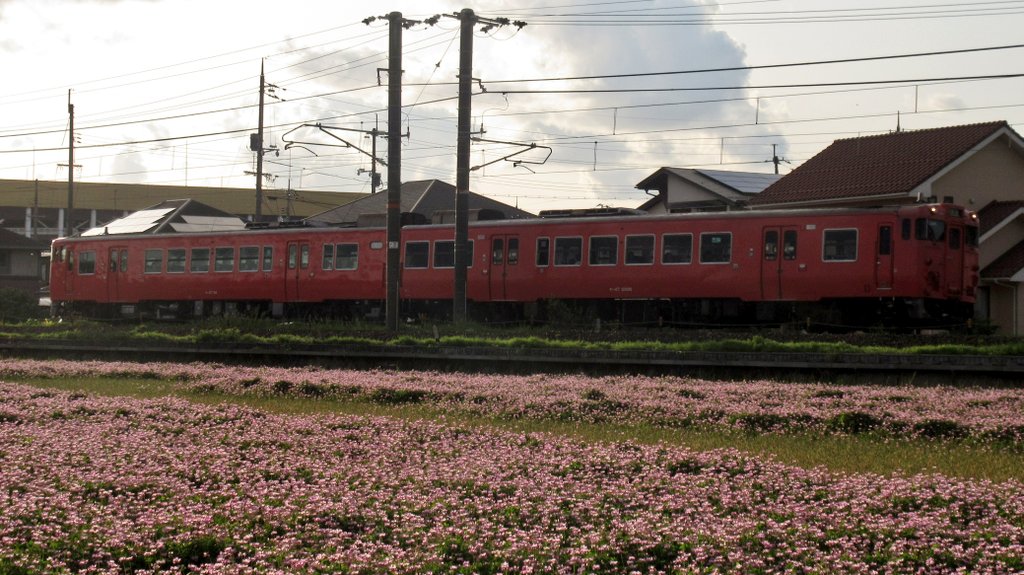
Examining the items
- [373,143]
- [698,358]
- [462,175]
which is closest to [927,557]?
[698,358]

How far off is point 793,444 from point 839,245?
13547 mm

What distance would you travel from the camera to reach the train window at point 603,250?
1085 inches

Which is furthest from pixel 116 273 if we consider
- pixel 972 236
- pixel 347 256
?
pixel 972 236

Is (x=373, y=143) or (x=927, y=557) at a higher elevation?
(x=373, y=143)

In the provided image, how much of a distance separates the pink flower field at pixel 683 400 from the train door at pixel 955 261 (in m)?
9.62

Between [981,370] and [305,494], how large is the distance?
464 inches

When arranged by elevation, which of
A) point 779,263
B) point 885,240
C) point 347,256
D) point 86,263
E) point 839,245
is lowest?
point 86,263

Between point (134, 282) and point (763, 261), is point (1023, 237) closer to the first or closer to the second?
point (763, 261)

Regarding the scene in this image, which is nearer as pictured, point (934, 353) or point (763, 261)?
point (934, 353)

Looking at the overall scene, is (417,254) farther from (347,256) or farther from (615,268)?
(615,268)

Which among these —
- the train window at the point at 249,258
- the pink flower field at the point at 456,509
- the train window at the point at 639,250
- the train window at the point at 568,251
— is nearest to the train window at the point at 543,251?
the train window at the point at 568,251

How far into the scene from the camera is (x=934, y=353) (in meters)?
18.1

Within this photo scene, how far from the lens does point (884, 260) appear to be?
78.7 ft

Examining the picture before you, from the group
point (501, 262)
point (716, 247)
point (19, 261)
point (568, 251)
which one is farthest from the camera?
point (19, 261)
